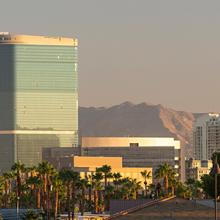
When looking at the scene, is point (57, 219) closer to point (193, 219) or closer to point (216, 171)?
point (193, 219)

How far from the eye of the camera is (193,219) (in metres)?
145

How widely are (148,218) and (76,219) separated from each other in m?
54.1

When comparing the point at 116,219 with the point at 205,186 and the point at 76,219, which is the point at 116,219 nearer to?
the point at 205,186

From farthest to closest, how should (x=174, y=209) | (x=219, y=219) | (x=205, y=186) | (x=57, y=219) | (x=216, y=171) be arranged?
(x=57, y=219) → (x=205, y=186) → (x=174, y=209) → (x=219, y=219) → (x=216, y=171)

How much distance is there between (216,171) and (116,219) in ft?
142

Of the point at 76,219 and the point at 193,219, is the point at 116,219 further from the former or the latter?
the point at 76,219

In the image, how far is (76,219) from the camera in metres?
199

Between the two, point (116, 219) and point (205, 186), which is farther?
point (205, 186)

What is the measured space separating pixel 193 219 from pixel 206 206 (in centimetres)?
535

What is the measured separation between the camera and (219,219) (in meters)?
141

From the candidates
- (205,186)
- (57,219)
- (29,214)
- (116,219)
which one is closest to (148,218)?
(116,219)

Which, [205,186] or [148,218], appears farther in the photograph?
[205,186]

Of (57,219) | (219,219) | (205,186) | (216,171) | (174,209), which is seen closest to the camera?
(216,171)

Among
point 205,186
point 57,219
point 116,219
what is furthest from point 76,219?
point 116,219
